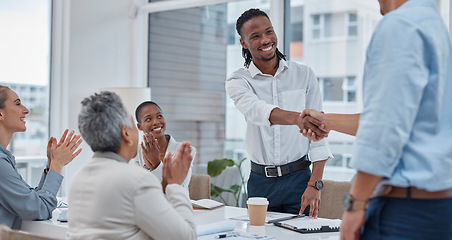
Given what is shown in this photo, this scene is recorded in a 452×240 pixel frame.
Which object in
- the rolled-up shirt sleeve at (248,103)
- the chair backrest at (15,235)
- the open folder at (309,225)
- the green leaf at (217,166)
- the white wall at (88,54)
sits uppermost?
the white wall at (88,54)

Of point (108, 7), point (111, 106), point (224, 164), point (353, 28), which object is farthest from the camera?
point (108, 7)

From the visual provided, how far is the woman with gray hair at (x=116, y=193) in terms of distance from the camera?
144 centimetres

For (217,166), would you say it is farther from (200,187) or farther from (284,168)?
(284,168)

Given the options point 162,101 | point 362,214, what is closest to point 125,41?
point 162,101

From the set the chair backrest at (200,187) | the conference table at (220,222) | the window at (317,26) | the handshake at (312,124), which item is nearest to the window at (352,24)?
the window at (317,26)

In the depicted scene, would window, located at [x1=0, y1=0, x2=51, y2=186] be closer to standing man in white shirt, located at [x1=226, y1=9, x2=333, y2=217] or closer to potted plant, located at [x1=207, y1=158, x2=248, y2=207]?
potted plant, located at [x1=207, y1=158, x2=248, y2=207]

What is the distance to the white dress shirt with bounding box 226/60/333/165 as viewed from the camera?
2.69m

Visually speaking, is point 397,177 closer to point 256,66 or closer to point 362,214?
point 362,214

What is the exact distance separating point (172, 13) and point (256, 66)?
2.65 metres

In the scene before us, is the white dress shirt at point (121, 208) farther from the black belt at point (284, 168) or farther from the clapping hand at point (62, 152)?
the black belt at point (284, 168)

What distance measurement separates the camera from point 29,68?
4.79 m

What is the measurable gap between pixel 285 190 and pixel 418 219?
1.43 meters

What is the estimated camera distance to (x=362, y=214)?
1.26 m

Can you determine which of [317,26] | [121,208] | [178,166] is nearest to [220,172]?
[317,26]
